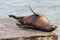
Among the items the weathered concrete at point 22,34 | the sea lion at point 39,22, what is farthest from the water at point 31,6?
the weathered concrete at point 22,34

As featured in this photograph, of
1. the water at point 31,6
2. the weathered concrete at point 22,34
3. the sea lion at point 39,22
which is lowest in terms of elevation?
the weathered concrete at point 22,34

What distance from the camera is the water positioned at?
25.9 feet

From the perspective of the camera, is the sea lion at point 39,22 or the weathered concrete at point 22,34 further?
the sea lion at point 39,22

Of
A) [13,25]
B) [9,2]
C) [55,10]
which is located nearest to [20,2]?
[9,2]

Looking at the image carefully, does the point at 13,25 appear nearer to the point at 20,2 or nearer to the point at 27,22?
the point at 27,22

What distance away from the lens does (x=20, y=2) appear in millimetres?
9469

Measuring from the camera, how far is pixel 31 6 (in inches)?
A: 352

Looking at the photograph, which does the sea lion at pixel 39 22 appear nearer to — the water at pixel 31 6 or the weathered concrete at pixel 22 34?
the weathered concrete at pixel 22 34

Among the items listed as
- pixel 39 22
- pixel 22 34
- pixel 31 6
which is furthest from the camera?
pixel 31 6

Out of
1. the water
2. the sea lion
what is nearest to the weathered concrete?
the sea lion

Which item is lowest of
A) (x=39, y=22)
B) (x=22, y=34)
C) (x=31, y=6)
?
(x=22, y=34)

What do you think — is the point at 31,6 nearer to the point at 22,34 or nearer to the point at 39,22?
the point at 39,22

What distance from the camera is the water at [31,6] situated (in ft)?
25.9

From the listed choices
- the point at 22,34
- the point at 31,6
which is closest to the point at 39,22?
the point at 22,34
